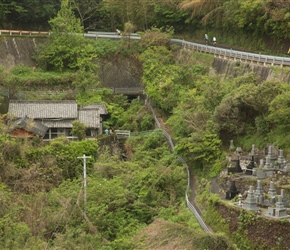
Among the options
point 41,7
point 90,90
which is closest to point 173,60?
point 90,90

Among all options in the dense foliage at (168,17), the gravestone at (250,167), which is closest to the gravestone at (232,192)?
the gravestone at (250,167)

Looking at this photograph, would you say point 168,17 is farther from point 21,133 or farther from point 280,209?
point 280,209

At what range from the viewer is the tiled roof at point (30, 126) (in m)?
37.6

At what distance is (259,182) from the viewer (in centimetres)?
2428

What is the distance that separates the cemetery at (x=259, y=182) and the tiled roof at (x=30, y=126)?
12.9 m

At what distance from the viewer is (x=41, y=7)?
5603 cm

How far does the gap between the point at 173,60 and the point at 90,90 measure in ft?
23.0

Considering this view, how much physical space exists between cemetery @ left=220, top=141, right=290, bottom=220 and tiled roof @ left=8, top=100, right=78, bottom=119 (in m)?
13.5

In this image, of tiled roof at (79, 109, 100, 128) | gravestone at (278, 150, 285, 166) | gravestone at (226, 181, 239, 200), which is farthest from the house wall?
gravestone at (278, 150, 285, 166)

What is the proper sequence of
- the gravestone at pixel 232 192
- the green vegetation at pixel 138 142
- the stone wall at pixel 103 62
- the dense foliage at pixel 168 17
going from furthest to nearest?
the stone wall at pixel 103 62 < the dense foliage at pixel 168 17 < the green vegetation at pixel 138 142 < the gravestone at pixel 232 192

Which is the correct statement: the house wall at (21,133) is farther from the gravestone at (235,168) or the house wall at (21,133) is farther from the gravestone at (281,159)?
the gravestone at (281,159)

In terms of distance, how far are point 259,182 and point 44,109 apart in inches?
787

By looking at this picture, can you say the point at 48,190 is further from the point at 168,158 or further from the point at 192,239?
the point at 192,239

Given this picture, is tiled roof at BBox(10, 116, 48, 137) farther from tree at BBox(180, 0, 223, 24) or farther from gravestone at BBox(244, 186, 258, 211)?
tree at BBox(180, 0, 223, 24)
